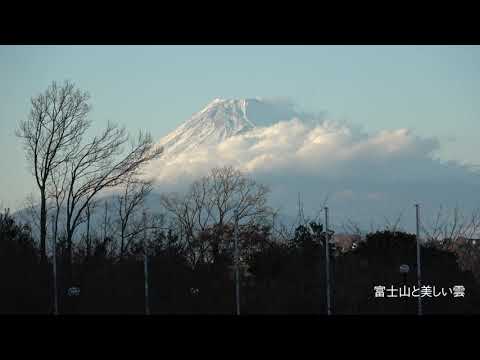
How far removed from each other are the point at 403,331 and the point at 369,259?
966cm

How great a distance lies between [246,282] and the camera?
38.3ft

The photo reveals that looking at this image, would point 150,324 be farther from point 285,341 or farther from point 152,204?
point 152,204

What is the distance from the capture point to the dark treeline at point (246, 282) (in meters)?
11.3

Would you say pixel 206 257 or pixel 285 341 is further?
pixel 206 257

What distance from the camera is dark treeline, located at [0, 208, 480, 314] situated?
11.3 m

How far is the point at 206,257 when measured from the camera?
43.0 ft

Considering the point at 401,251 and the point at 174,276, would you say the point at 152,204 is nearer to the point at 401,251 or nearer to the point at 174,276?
the point at 174,276
